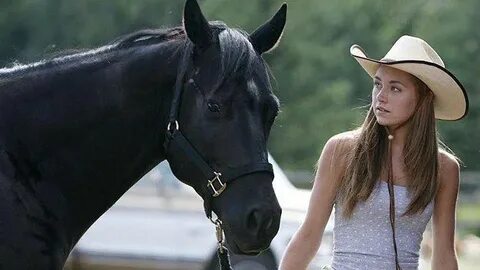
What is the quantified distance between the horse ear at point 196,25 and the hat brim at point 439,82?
2.25 ft

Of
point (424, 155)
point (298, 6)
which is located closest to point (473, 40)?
point (298, 6)

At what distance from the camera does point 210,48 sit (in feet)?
14.1

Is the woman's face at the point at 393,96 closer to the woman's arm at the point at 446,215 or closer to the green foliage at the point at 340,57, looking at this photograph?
the woman's arm at the point at 446,215

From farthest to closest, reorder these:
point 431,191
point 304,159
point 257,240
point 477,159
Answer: point 304,159 → point 477,159 → point 431,191 → point 257,240

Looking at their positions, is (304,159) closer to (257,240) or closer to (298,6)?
(298,6)

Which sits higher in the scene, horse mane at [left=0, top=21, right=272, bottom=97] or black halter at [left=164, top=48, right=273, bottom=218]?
horse mane at [left=0, top=21, right=272, bottom=97]

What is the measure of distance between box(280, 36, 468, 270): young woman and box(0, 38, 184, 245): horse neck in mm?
676

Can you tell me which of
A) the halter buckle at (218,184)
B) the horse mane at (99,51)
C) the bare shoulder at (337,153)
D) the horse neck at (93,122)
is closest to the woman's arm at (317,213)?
the bare shoulder at (337,153)

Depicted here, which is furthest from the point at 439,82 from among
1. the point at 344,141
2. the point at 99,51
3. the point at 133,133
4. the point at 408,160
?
the point at 99,51

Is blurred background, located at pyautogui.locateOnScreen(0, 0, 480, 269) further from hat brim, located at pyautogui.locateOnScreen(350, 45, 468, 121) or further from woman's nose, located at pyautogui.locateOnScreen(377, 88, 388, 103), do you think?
woman's nose, located at pyautogui.locateOnScreen(377, 88, 388, 103)

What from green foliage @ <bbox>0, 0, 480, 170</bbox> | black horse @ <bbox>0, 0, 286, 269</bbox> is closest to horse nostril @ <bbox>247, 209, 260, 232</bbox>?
black horse @ <bbox>0, 0, 286, 269</bbox>

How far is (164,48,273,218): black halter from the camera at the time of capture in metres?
4.21

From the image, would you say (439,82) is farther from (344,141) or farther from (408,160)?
(344,141)

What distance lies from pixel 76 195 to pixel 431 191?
4.29ft
